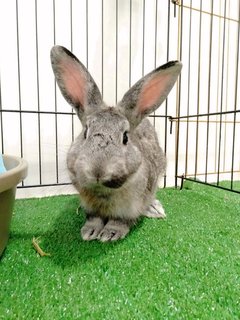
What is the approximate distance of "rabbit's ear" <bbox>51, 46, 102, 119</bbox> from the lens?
1.18 meters

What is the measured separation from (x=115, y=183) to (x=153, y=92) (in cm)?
49

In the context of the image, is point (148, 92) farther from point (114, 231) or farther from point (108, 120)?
point (114, 231)

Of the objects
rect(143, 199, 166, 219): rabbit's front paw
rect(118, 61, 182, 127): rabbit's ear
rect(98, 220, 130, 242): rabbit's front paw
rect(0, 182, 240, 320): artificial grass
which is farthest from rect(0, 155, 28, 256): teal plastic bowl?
rect(143, 199, 166, 219): rabbit's front paw

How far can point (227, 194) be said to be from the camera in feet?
6.89

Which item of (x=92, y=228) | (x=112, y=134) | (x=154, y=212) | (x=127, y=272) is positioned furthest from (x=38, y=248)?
(x=154, y=212)

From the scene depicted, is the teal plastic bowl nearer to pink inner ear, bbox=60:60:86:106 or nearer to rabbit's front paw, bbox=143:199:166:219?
pink inner ear, bbox=60:60:86:106

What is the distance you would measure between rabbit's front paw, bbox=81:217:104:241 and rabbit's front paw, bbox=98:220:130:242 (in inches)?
1.0

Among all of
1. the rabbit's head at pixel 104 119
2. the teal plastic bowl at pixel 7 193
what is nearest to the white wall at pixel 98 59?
the rabbit's head at pixel 104 119

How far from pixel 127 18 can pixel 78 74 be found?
125cm

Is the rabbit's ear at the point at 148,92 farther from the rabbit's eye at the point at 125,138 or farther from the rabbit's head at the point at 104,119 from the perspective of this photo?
the rabbit's eye at the point at 125,138

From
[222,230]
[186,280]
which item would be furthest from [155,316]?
[222,230]

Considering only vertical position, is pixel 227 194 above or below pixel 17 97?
below

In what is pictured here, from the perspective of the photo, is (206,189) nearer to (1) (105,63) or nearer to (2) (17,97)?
(1) (105,63)

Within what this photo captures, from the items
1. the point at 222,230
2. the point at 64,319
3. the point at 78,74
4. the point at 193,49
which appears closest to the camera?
the point at 64,319
